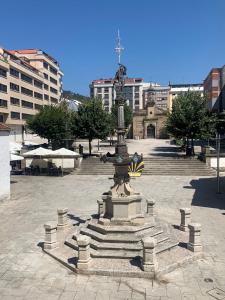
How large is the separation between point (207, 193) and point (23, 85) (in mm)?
47416

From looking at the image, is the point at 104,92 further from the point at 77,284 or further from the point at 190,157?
the point at 77,284

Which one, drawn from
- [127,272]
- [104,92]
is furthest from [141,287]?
[104,92]

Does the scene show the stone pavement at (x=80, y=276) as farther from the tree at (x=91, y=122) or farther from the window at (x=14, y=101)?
the window at (x=14, y=101)

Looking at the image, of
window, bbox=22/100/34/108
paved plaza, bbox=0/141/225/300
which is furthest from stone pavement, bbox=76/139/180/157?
window, bbox=22/100/34/108

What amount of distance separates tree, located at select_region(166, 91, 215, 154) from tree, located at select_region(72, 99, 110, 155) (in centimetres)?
722

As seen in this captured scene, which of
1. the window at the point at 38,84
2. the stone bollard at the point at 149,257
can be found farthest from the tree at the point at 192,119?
the window at the point at 38,84

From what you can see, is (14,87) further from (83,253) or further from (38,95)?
(83,253)

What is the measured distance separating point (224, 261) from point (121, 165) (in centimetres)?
466

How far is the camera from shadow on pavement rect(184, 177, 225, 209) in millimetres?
17425

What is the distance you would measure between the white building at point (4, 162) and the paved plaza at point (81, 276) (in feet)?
2.61

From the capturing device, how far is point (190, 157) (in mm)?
30406

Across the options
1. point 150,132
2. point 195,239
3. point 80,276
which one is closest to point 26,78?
point 150,132

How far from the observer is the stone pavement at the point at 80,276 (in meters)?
8.16

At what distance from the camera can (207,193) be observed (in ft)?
65.8
